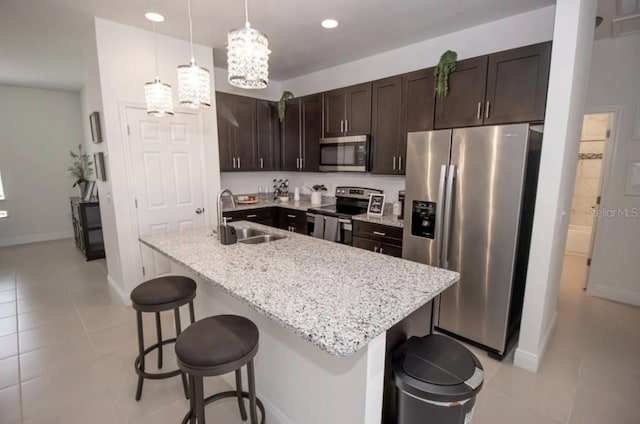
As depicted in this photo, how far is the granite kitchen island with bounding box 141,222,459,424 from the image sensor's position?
3.76ft

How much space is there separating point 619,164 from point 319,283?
3900 millimetres

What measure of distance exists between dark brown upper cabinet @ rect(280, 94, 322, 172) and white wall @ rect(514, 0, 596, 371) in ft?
8.41

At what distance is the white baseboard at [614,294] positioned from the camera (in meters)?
3.37

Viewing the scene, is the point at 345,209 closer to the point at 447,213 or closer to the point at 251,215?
the point at 251,215

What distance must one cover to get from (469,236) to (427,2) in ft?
6.48

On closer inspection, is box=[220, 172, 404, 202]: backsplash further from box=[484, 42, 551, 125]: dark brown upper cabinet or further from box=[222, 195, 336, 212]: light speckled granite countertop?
box=[484, 42, 551, 125]: dark brown upper cabinet

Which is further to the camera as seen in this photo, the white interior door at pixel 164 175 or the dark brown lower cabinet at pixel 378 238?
the white interior door at pixel 164 175

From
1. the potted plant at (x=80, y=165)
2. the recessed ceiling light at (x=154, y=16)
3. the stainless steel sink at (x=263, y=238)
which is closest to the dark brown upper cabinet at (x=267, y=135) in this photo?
the recessed ceiling light at (x=154, y=16)

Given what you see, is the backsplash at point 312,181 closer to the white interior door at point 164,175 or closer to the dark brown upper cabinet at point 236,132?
the dark brown upper cabinet at point 236,132

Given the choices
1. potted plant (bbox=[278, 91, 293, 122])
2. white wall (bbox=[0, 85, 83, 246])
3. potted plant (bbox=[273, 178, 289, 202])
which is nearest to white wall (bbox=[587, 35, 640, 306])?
potted plant (bbox=[278, 91, 293, 122])

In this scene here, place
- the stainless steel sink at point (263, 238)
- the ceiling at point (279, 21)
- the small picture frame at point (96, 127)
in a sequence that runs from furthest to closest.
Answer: the small picture frame at point (96, 127) → the ceiling at point (279, 21) → the stainless steel sink at point (263, 238)

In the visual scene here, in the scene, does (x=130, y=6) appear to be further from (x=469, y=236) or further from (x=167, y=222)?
(x=469, y=236)

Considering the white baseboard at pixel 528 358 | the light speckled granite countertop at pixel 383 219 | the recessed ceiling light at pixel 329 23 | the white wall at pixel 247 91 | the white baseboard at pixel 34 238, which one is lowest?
the white baseboard at pixel 528 358

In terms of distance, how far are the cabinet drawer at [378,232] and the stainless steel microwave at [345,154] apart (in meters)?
0.70
